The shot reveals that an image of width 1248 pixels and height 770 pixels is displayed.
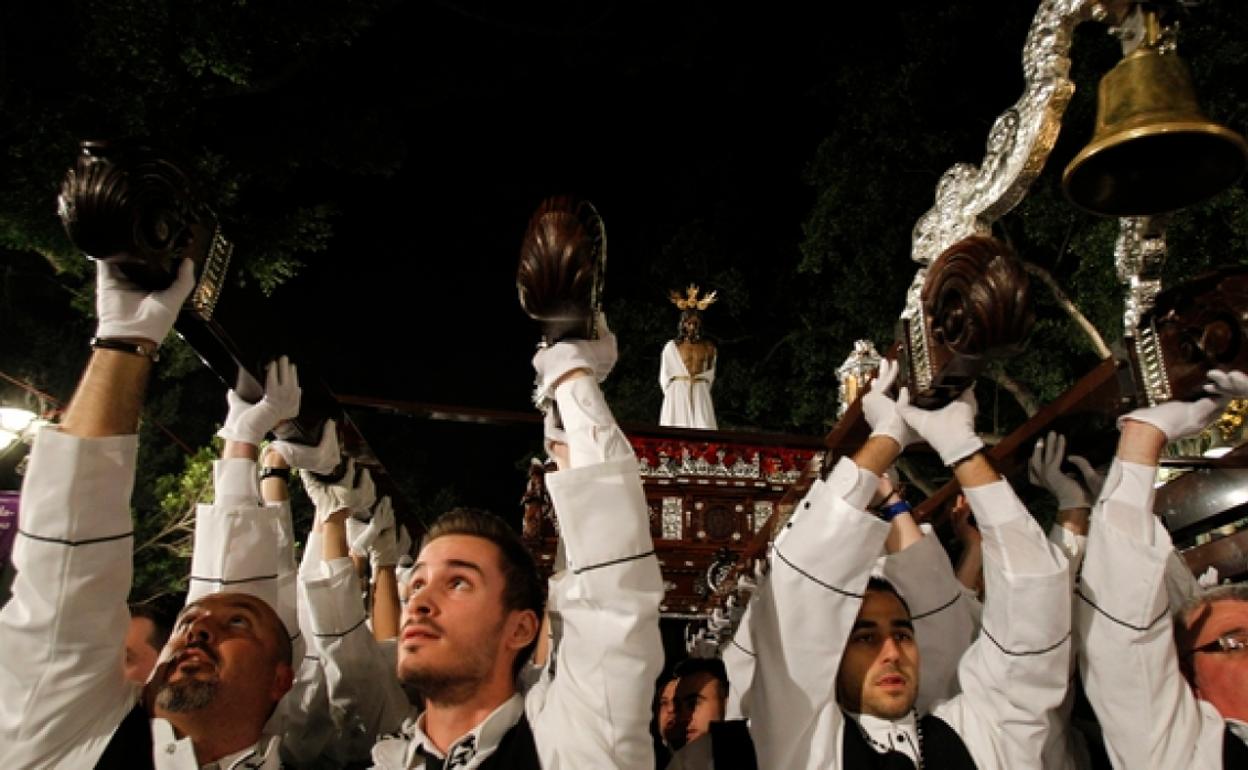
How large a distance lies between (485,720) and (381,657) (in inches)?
56.1

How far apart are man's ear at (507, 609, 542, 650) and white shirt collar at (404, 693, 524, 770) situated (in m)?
0.14

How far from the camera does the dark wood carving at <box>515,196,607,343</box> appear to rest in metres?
2.23

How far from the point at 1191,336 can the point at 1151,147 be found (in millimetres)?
550

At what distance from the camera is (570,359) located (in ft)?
7.75

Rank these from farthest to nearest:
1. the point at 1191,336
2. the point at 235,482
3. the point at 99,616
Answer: the point at 235,482, the point at 1191,336, the point at 99,616

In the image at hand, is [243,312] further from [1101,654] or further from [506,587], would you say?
[1101,654]

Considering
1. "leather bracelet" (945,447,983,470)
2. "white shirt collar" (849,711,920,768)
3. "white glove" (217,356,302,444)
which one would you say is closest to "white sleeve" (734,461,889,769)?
"white shirt collar" (849,711,920,768)

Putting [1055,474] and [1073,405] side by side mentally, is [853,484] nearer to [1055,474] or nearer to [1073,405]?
[1073,405]

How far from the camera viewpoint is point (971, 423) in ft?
8.36

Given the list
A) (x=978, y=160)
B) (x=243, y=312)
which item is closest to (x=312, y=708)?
(x=243, y=312)

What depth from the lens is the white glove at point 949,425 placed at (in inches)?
99.0

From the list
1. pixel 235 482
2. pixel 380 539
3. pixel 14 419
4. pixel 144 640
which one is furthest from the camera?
pixel 14 419

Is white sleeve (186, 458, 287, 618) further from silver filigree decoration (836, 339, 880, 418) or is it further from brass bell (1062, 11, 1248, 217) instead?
silver filigree decoration (836, 339, 880, 418)

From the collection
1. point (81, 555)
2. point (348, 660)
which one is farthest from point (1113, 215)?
point (348, 660)
